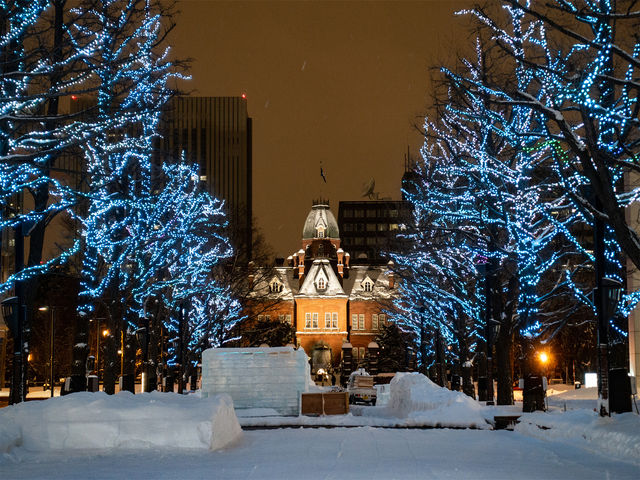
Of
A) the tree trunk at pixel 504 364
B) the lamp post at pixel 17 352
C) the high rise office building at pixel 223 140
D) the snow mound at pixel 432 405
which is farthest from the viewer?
the high rise office building at pixel 223 140

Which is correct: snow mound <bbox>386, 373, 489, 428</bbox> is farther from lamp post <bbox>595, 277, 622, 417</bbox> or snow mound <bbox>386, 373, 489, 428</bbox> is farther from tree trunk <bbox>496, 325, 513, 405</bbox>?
lamp post <bbox>595, 277, 622, 417</bbox>

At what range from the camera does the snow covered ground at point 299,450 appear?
1207 centimetres

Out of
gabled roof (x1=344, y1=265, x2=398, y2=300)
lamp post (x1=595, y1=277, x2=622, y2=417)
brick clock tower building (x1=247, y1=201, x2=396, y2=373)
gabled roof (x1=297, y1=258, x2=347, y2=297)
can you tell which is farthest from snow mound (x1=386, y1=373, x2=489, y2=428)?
gabled roof (x1=344, y1=265, x2=398, y2=300)

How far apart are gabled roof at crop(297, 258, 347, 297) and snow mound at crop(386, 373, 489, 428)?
290 ft

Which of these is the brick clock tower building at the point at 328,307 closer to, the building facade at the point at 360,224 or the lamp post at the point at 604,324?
the building facade at the point at 360,224

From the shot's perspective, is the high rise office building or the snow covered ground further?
the high rise office building

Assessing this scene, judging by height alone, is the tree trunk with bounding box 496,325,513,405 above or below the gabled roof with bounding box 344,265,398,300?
below

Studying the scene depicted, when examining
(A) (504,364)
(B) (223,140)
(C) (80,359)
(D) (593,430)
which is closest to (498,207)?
(A) (504,364)

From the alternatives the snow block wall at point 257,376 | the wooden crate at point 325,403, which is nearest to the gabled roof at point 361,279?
the wooden crate at point 325,403

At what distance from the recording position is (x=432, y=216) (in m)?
39.0

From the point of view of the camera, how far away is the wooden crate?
27.9m

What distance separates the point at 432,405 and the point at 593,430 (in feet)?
37.2

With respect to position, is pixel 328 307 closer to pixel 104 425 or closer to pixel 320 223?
pixel 320 223

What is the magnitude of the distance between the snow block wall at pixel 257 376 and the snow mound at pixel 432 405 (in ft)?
13.2
